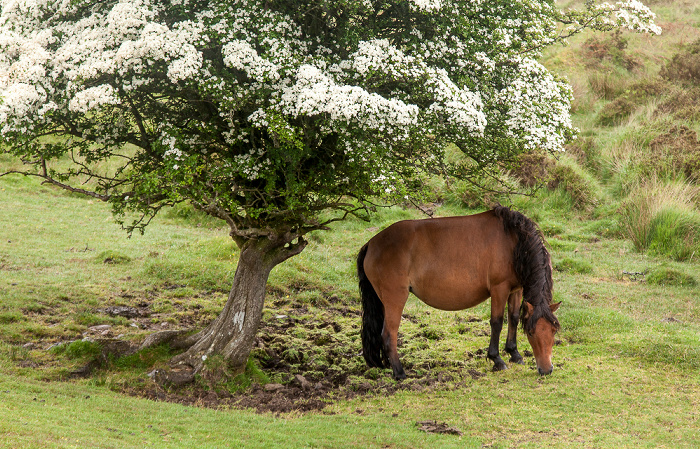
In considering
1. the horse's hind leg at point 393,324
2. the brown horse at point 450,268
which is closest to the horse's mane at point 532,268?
the brown horse at point 450,268

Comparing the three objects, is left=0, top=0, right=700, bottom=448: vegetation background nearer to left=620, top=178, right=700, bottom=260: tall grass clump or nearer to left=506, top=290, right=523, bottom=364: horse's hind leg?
left=620, top=178, right=700, bottom=260: tall grass clump

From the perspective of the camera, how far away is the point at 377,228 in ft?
58.6

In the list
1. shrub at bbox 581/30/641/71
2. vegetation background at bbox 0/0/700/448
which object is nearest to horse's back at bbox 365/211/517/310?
vegetation background at bbox 0/0/700/448

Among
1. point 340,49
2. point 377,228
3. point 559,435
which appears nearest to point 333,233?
point 377,228

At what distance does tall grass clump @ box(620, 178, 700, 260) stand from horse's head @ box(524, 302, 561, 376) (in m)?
8.26

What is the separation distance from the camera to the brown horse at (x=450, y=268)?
9.07 m

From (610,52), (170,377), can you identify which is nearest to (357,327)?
(170,377)

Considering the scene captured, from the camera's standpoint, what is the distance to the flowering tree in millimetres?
7312

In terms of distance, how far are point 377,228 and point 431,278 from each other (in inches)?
340

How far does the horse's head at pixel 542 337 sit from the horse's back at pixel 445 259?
0.74 m

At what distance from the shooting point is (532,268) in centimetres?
862

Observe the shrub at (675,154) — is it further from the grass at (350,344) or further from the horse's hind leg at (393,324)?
the horse's hind leg at (393,324)

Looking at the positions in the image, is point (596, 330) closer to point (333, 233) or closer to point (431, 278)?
point (431, 278)

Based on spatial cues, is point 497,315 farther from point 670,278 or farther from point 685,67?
point 685,67
